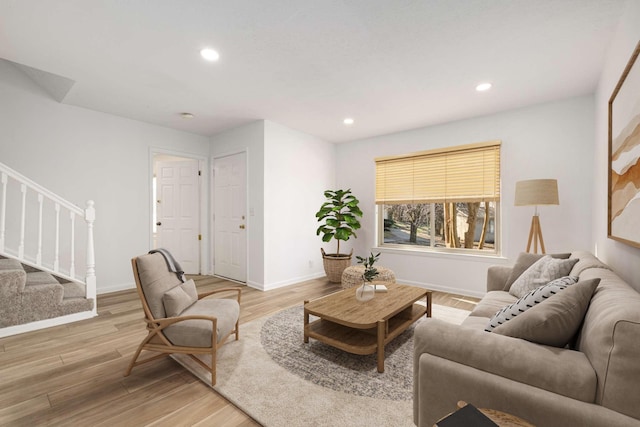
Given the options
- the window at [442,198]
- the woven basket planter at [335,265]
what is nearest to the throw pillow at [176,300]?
the woven basket planter at [335,265]

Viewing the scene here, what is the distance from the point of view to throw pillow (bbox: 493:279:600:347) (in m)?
1.22

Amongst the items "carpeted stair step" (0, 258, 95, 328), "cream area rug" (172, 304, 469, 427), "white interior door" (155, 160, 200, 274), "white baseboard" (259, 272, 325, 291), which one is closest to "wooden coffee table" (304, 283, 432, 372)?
"cream area rug" (172, 304, 469, 427)

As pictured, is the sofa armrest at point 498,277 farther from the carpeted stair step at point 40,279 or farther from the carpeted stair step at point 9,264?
the carpeted stair step at point 9,264

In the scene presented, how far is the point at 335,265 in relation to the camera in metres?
4.82

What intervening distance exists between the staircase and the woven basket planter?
3192 mm

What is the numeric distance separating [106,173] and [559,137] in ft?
20.2

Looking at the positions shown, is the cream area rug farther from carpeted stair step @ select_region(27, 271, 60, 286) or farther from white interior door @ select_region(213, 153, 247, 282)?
white interior door @ select_region(213, 153, 247, 282)

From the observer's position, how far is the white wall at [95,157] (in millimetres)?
3496

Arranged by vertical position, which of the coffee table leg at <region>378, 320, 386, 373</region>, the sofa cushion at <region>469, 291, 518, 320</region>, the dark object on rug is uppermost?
the dark object on rug

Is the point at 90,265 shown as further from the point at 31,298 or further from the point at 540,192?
the point at 540,192

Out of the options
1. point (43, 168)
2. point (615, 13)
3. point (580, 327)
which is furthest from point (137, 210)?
point (615, 13)

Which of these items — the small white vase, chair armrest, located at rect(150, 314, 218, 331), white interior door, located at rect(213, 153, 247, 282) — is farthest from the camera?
white interior door, located at rect(213, 153, 247, 282)

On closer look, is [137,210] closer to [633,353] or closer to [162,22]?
[162,22]

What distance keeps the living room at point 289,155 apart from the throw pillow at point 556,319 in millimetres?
1286
